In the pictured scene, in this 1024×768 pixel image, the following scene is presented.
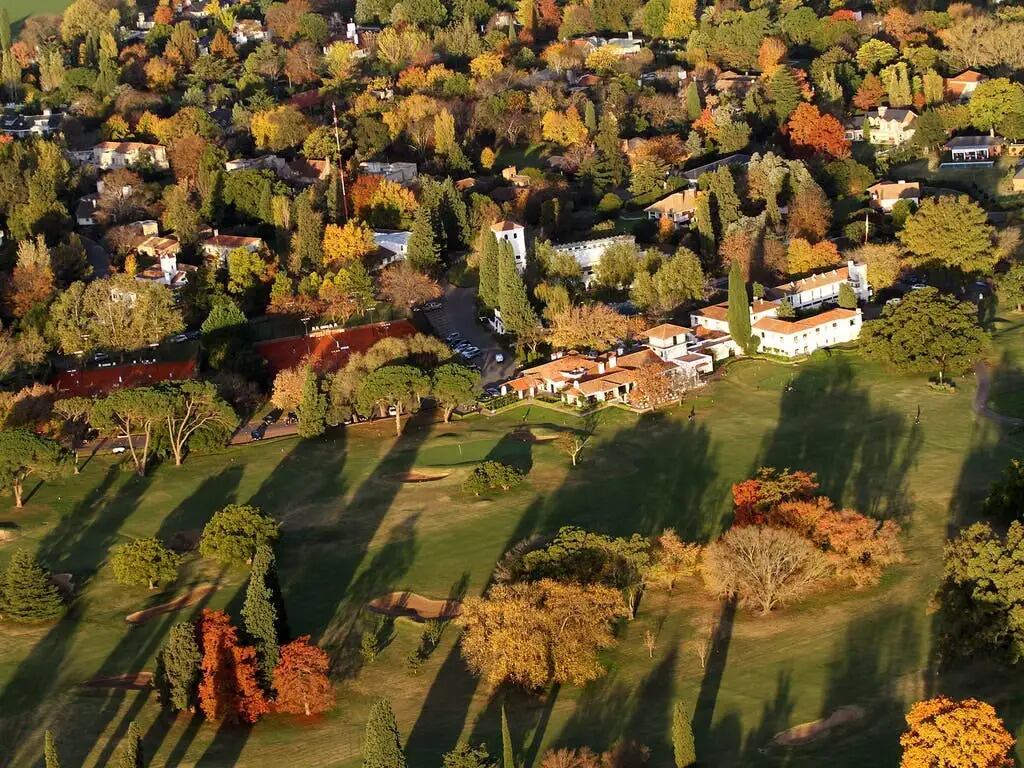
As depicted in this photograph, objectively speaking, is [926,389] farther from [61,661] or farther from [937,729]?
[61,661]

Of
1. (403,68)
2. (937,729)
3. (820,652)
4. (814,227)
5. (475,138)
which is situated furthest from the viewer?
(403,68)

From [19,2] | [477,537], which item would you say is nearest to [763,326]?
[477,537]

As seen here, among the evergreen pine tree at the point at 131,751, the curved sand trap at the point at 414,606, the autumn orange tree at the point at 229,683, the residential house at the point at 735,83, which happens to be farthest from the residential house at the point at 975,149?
the evergreen pine tree at the point at 131,751

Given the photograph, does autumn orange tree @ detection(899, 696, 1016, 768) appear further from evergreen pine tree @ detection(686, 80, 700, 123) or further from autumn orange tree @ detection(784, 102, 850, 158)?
evergreen pine tree @ detection(686, 80, 700, 123)

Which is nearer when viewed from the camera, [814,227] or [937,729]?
[937,729]

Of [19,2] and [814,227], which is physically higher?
[19,2]

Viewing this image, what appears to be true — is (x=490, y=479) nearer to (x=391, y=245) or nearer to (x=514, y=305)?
(x=514, y=305)

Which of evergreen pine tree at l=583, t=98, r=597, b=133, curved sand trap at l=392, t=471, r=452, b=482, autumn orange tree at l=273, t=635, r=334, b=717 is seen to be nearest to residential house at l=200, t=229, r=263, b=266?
curved sand trap at l=392, t=471, r=452, b=482

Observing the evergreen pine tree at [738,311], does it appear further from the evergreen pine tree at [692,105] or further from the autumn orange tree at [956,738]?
the evergreen pine tree at [692,105]

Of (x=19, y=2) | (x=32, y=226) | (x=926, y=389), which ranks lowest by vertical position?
(x=926, y=389)
